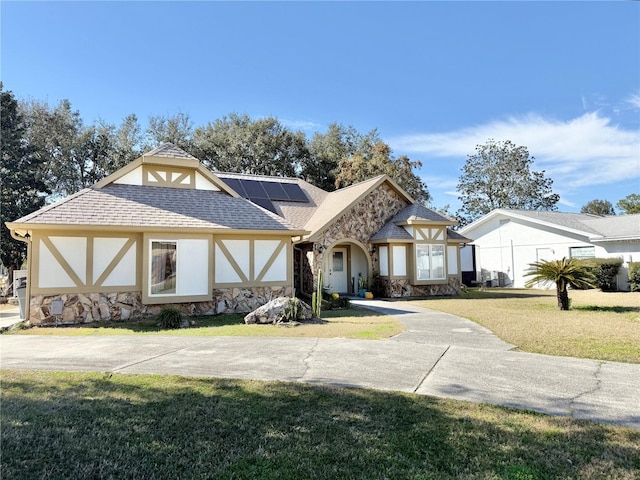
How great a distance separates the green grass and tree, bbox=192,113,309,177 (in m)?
30.8

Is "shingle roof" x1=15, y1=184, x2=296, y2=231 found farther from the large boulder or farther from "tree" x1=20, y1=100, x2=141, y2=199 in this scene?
"tree" x1=20, y1=100, x2=141, y2=199

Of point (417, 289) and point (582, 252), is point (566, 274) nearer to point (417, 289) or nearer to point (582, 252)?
point (417, 289)

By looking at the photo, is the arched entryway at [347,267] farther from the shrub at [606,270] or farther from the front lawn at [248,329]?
the shrub at [606,270]

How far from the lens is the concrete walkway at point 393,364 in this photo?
4.82 m

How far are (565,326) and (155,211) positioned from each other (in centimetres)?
1174

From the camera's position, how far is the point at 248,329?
9.90 metres

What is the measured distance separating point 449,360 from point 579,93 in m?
17.4

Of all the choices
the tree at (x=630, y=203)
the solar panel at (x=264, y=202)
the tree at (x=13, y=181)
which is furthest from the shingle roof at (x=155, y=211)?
the tree at (x=630, y=203)

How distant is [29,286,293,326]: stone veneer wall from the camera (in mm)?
10852

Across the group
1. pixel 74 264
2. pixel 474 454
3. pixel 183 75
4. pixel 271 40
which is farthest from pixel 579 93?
pixel 74 264

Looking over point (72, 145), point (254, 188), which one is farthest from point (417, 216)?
point (72, 145)

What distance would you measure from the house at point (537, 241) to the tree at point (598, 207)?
1228 inches

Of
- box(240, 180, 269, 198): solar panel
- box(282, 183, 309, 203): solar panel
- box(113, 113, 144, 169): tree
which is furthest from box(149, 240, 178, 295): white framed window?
box(113, 113, 144, 169): tree

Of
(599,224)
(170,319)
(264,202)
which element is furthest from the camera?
(599,224)
